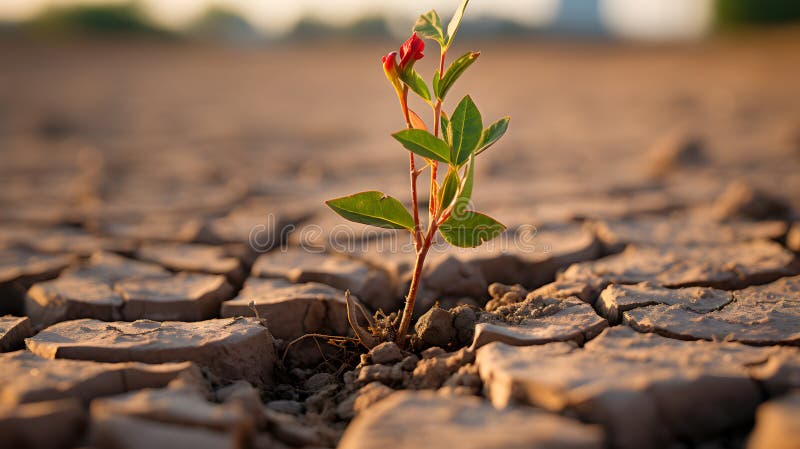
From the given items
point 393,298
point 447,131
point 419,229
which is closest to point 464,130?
point 447,131

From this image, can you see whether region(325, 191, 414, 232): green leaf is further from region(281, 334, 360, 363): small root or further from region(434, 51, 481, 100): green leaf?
region(281, 334, 360, 363): small root

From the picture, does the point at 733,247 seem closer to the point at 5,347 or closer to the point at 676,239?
the point at 676,239

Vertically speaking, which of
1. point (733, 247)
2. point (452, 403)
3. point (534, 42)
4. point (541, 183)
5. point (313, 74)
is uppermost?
point (534, 42)

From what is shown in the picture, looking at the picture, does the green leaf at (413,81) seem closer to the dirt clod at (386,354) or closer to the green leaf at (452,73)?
the green leaf at (452,73)

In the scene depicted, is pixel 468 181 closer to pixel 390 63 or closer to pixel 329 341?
pixel 390 63

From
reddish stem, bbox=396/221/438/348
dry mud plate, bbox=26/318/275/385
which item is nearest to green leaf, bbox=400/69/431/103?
reddish stem, bbox=396/221/438/348

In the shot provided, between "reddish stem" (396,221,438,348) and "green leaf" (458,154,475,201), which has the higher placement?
"green leaf" (458,154,475,201)

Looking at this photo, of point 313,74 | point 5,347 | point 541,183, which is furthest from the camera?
point 313,74

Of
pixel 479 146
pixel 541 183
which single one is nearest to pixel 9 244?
pixel 479 146
